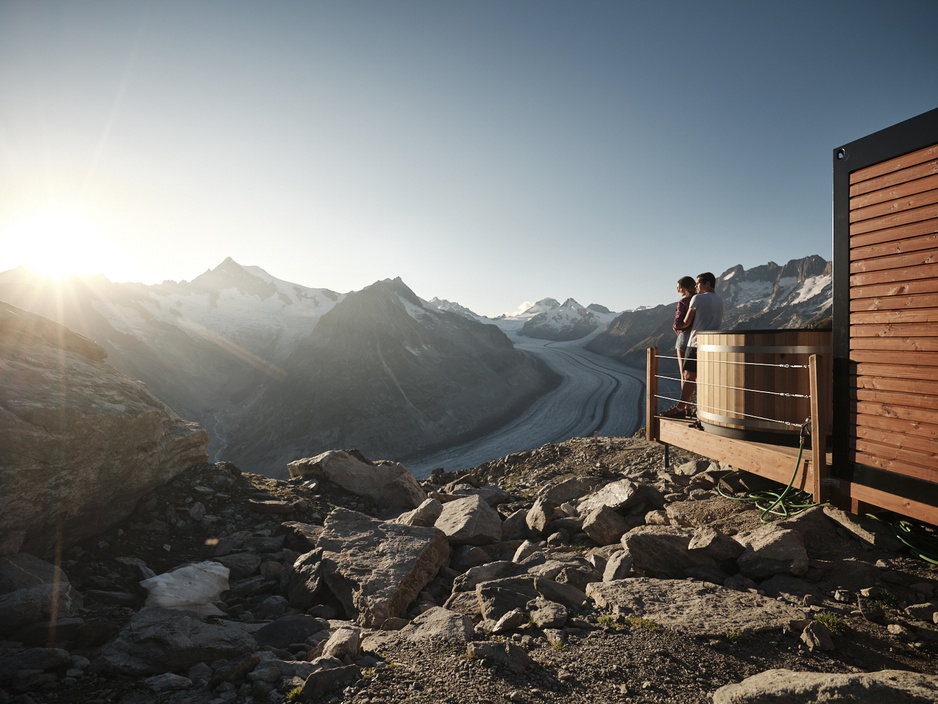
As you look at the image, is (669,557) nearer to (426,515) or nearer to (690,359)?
(690,359)

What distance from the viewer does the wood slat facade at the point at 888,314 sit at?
201 inches

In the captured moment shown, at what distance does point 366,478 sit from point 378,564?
5.75m

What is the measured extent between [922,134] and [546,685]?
7.20m

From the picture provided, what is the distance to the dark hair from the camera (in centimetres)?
913

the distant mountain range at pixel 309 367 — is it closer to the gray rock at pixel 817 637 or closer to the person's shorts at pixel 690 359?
the person's shorts at pixel 690 359

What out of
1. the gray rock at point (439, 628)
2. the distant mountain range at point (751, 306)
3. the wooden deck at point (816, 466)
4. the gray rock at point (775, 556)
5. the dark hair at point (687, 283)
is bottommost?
the gray rock at point (439, 628)

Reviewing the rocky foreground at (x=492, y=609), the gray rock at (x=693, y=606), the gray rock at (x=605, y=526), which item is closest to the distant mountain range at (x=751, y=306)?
the gray rock at (x=605, y=526)

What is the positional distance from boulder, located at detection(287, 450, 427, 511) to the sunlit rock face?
138 inches

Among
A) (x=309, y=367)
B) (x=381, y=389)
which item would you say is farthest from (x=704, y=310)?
(x=309, y=367)

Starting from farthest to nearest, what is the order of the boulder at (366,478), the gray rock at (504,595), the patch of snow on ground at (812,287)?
the patch of snow on ground at (812,287) < the boulder at (366,478) < the gray rock at (504,595)

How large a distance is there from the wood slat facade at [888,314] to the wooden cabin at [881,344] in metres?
0.01

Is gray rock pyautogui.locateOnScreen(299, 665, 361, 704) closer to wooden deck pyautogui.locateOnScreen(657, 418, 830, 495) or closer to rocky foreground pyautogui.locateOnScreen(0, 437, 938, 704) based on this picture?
rocky foreground pyautogui.locateOnScreen(0, 437, 938, 704)

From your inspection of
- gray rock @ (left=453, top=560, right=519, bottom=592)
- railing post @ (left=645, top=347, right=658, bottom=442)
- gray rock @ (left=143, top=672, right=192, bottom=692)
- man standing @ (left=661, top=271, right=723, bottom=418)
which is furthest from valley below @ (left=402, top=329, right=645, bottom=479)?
gray rock @ (left=143, top=672, right=192, bottom=692)

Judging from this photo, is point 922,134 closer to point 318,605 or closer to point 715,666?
point 715,666
